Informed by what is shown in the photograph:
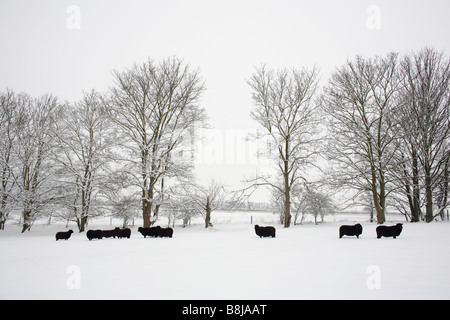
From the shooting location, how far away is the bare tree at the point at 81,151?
17.9m

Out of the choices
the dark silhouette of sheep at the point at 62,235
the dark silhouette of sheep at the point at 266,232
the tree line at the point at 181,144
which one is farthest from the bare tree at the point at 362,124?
the dark silhouette of sheep at the point at 62,235

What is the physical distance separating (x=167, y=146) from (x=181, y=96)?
13.6 feet

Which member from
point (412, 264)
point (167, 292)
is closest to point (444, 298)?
point (412, 264)

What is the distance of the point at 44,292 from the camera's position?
391cm

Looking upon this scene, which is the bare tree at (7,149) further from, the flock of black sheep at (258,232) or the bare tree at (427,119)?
the bare tree at (427,119)

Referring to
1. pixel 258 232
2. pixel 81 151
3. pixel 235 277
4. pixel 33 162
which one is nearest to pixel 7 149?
pixel 33 162

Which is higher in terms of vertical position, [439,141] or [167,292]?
[439,141]

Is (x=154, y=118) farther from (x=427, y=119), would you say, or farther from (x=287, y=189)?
(x=427, y=119)

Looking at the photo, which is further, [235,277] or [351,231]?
[351,231]

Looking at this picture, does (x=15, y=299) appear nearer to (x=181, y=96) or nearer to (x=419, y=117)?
(x=181, y=96)

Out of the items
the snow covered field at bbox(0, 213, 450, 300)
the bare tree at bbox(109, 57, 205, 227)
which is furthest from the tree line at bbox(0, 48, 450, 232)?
the snow covered field at bbox(0, 213, 450, 300)

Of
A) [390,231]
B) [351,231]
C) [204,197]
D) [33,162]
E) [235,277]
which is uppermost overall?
[33,162]

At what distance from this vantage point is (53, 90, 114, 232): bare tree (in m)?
17.9

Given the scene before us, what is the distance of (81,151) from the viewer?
18922 mm
